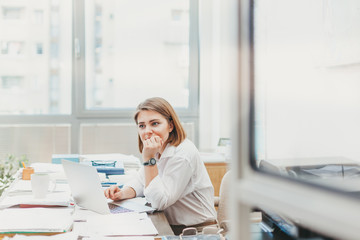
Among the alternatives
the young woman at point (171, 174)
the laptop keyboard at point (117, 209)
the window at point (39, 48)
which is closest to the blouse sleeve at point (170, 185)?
the young woman at point (171, 174)

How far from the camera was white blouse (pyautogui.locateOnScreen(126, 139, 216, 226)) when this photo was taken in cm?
214

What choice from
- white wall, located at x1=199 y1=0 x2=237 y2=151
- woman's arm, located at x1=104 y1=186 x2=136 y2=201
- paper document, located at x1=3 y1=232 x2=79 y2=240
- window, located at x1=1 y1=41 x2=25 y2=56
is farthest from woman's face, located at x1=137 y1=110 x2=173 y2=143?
window, located at x1=1 y1=41 x2=25 y2=56

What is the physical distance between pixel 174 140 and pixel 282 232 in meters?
0.84

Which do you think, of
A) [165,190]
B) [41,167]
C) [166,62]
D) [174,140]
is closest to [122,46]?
[166,62]

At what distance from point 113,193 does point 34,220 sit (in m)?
0.55

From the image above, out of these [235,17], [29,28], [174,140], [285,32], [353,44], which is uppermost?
[29,28]

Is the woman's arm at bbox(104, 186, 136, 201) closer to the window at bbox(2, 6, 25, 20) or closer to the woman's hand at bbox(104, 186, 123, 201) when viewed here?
the woman's hand at bbox(104, 186, 123, 201)

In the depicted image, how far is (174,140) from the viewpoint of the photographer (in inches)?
91.4

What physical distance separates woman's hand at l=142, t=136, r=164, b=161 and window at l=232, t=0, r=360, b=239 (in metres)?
0.54

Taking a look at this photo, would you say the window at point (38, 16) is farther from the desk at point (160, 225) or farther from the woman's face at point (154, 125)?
the desk at point (160, 225)

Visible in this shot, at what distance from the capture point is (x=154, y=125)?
2.30 m

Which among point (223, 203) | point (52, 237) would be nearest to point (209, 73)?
point (223, 203)

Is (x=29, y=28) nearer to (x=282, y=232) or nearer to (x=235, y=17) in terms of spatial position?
(x=282, y=232)

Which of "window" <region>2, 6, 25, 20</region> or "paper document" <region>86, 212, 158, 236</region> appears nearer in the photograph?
"paper document" <region>86, 212, 158, 236</region>
